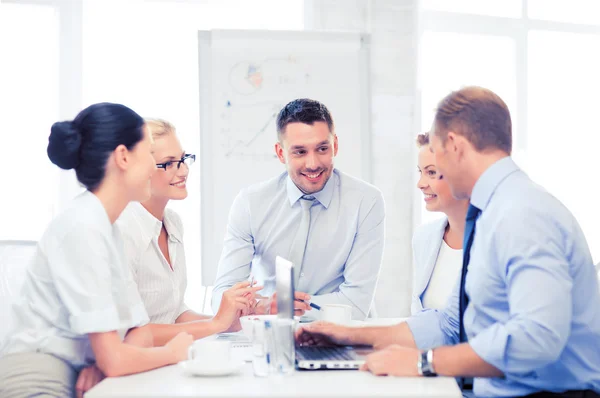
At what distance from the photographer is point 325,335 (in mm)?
1876

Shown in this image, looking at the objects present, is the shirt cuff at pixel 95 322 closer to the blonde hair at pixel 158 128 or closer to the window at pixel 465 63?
the blonde hair at pixel 158 128

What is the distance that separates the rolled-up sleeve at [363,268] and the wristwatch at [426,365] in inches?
40.5

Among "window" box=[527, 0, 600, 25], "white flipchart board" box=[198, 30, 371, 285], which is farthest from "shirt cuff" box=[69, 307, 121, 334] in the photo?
"window" box=[527, 0, 600, 25]

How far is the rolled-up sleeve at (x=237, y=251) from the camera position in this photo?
9.11ft

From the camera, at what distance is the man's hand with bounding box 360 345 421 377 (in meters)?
1.55

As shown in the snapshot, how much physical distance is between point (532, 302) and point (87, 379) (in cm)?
108

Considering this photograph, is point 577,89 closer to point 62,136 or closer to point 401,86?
point 401,86

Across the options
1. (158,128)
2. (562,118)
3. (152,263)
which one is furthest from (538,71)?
(152,263)

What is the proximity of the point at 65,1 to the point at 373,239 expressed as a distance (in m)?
2.61

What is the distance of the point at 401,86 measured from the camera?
4.26 meters

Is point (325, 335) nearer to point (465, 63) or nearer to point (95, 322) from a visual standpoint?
point (95, 322)

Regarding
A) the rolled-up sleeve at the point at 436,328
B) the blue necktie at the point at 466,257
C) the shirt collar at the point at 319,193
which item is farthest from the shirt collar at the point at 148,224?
the blue necktie at the point at 466,257

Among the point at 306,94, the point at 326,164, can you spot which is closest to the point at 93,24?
the point at 306,94

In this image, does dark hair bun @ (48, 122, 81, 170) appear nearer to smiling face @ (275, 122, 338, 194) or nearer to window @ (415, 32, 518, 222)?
smiling face @ (275, 122, 338, 194)
